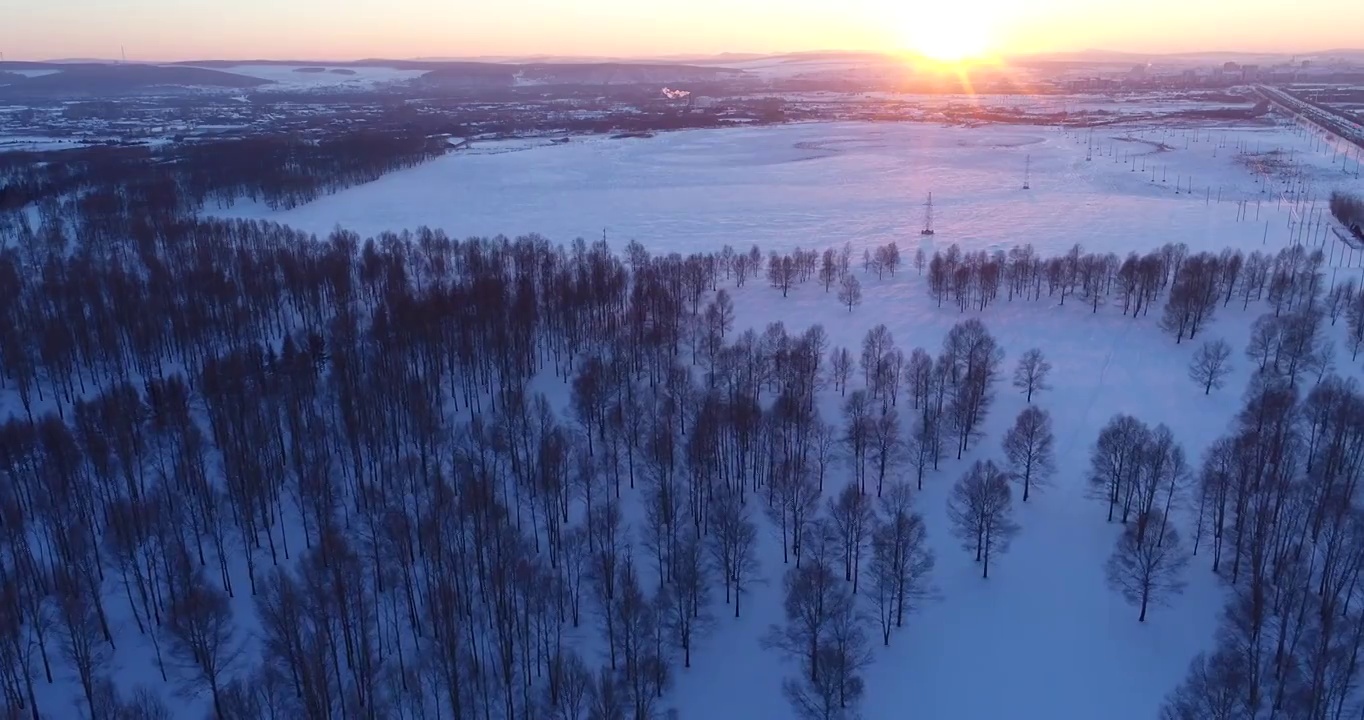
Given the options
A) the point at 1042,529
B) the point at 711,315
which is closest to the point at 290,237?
the point at 711,315

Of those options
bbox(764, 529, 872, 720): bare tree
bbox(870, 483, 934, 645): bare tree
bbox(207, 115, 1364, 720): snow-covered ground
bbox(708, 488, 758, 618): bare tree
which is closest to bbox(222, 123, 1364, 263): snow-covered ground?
bbox(207, 115, 1364, 720): snow-covered ground

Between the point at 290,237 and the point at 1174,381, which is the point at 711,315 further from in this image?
the point at 290,237

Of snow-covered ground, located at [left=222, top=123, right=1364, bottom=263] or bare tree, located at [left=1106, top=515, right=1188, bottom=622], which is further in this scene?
snow-covered ground, located at [left=222, top=123, right=1364, bottom=263]

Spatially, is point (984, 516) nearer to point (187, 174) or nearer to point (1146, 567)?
point (1146, 567)

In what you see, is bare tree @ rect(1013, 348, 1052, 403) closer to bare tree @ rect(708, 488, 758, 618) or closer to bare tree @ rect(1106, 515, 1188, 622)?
bare tree @ rect(1106, 515, 1188, 622)

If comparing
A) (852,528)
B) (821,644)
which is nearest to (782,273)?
(852,528)

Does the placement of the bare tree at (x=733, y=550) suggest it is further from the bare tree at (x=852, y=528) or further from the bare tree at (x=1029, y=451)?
the bare tree at (x=1029, y=451)
